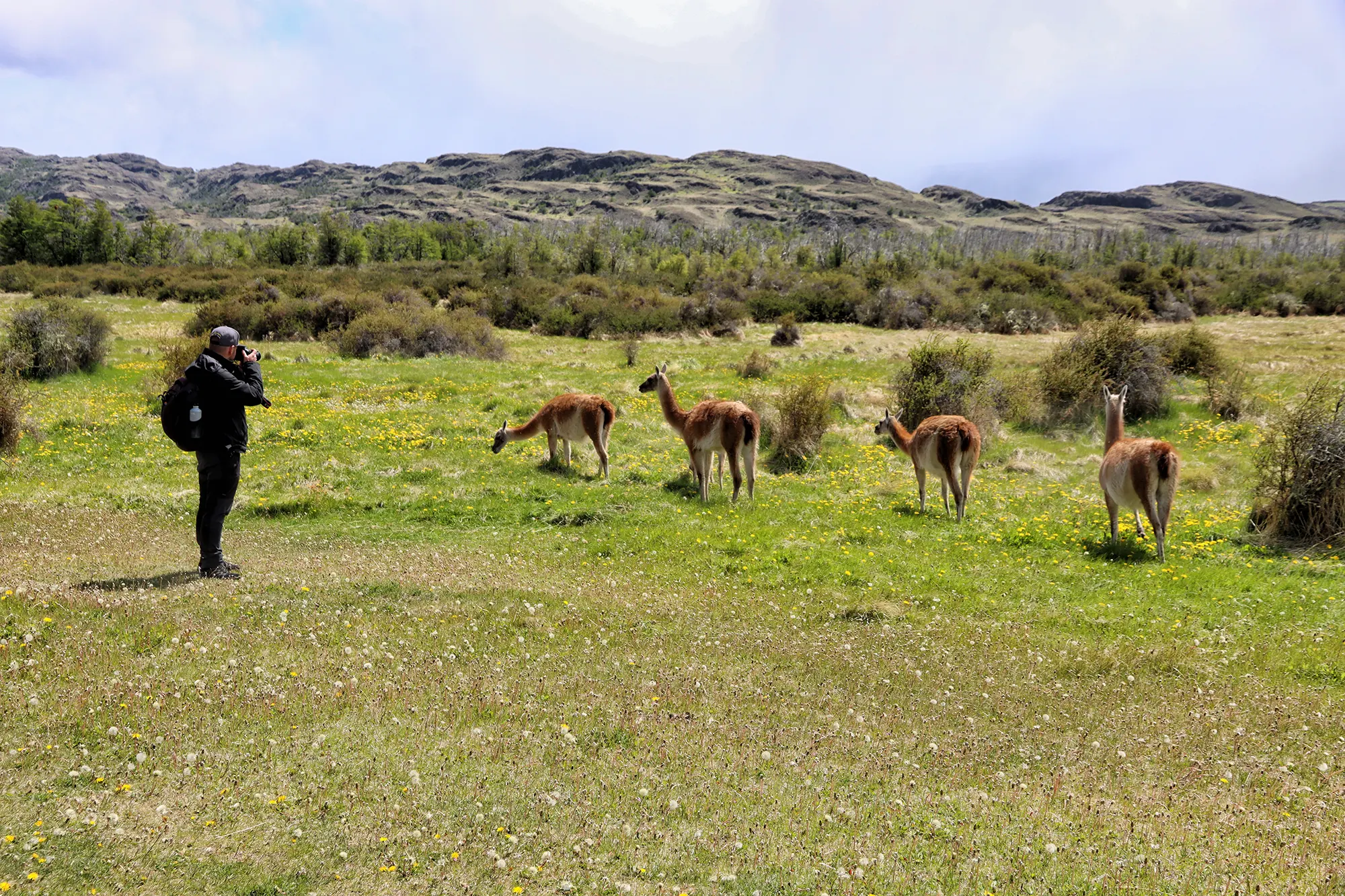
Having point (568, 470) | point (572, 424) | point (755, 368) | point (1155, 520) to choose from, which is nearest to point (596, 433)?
point (572, 424)

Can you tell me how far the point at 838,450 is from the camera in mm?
22750

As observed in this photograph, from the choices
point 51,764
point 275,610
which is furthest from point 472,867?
point 275,610

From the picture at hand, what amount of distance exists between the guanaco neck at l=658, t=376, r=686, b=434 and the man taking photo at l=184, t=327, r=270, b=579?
33.6 feet

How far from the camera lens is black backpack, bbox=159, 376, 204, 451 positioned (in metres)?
9.81

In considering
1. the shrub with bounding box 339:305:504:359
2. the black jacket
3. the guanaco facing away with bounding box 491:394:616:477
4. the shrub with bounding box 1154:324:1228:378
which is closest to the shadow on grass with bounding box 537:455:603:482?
the guanaco facing away with bounding box 491:394:616:477

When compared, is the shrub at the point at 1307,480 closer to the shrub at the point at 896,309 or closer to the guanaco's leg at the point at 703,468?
the guanaco's leg at the point at 703,468

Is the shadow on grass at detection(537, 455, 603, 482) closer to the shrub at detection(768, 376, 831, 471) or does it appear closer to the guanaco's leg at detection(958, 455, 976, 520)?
the shrub at detection(768, 376, 831, 471)

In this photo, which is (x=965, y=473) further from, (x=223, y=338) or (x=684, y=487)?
(x=223, y=338)

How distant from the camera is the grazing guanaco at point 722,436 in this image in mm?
16536

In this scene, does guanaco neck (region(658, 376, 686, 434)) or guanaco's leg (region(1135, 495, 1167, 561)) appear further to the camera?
guanaco neck (region(658, 376, 686, 434))

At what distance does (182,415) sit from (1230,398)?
3104cm

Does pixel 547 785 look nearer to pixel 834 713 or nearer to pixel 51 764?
pixel 834 713

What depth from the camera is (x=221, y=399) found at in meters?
10.1

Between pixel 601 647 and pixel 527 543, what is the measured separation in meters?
5.55
